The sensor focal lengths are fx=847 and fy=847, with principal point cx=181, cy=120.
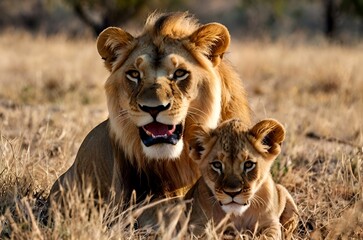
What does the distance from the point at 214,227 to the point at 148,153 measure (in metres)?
0.54

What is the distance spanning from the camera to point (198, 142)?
14.6 feet

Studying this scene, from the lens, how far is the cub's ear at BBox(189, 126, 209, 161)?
4.41 meters

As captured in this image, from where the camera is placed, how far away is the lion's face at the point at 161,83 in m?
4.41

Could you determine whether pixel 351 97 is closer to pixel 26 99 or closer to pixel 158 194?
pixel 26 99

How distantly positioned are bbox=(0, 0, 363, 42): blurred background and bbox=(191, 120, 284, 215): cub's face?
45.0 ft

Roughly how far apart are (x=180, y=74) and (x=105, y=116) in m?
3.98

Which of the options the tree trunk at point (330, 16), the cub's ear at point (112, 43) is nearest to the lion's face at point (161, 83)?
the cub's ear at point (112, 43)

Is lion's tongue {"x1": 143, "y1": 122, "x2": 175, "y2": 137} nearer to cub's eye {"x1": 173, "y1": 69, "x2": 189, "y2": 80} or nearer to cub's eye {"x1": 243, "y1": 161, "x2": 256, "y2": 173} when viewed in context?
cub's eye {"x1": 173, "y1": 69, "x2": 189, "y2": 80}

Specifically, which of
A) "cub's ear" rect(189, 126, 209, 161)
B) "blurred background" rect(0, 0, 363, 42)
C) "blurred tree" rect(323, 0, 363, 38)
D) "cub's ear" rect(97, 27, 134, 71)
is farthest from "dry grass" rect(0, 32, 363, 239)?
"blurred tree" rect(323, 0, 363, 38)

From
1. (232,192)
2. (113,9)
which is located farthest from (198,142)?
(113,9)

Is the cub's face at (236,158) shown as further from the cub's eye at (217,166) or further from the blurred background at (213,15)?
the blurred background at (213,15)

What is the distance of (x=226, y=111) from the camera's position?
490 centimetres

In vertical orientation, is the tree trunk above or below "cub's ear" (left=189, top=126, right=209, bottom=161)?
below

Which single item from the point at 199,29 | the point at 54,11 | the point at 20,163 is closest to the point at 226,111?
the point at 199,29
